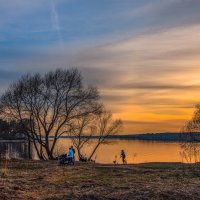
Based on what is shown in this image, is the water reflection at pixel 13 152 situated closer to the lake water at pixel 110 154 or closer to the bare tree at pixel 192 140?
the lake water at pixel 110 154

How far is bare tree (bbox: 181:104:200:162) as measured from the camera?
189 feet

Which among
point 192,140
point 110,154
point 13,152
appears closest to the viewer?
point 192,140

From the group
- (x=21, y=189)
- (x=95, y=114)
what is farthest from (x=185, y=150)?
(x=21, y=189)

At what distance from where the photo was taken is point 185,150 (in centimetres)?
5850

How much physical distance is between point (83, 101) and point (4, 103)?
1100cm

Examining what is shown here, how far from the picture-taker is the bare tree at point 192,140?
57500mm

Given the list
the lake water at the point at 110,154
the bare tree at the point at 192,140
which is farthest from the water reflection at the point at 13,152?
the bare tree at the point at 192,140

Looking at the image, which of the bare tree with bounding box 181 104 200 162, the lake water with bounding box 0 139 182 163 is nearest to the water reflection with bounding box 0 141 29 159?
the lake water with bounding box 0 139 182 163

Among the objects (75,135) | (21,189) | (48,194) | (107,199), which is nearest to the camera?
(107,199)

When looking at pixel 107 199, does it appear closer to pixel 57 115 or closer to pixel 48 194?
pixel 48 194

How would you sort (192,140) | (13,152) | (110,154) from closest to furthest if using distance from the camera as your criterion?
(192,140) → (13,152) → (110,154)

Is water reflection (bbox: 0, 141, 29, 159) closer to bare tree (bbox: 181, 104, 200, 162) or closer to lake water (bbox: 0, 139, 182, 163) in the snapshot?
lake water (bbox: 0, 139, 182, 163)

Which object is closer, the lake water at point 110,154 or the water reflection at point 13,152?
the water reflection at point 13,152

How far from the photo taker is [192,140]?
5756 cm
